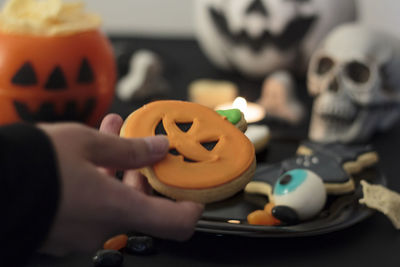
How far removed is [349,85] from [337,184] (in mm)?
328

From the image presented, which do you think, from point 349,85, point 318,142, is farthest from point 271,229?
point 349,85

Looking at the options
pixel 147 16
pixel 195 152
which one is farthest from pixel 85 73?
pixel 147 16

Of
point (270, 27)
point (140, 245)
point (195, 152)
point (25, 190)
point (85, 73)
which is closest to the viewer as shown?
point (25, 190)

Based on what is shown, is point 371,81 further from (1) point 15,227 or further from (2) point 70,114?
(1) point 15,227

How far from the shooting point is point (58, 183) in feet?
1.61

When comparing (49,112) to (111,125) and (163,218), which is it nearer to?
(111,125)

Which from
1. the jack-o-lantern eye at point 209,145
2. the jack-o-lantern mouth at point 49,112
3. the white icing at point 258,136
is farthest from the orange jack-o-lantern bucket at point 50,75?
the jack-o-lantern eye at point 209,145

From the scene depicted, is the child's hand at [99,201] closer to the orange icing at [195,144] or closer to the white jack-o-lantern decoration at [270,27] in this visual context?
the orange icing at [195,144]

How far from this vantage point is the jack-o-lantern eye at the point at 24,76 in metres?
1.08

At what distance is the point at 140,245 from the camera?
729 millimetres

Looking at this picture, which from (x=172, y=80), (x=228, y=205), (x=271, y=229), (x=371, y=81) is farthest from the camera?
(x=172, y=80)

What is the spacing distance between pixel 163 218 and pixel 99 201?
61 mm

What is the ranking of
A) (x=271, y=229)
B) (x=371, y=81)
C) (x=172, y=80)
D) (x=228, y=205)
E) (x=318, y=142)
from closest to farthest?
(x=271, y=229)
(x=228, y=205)
(x=318, y=142)
(x=371, y=81)
(x=172, y=80)

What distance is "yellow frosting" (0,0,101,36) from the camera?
42.7 inches
